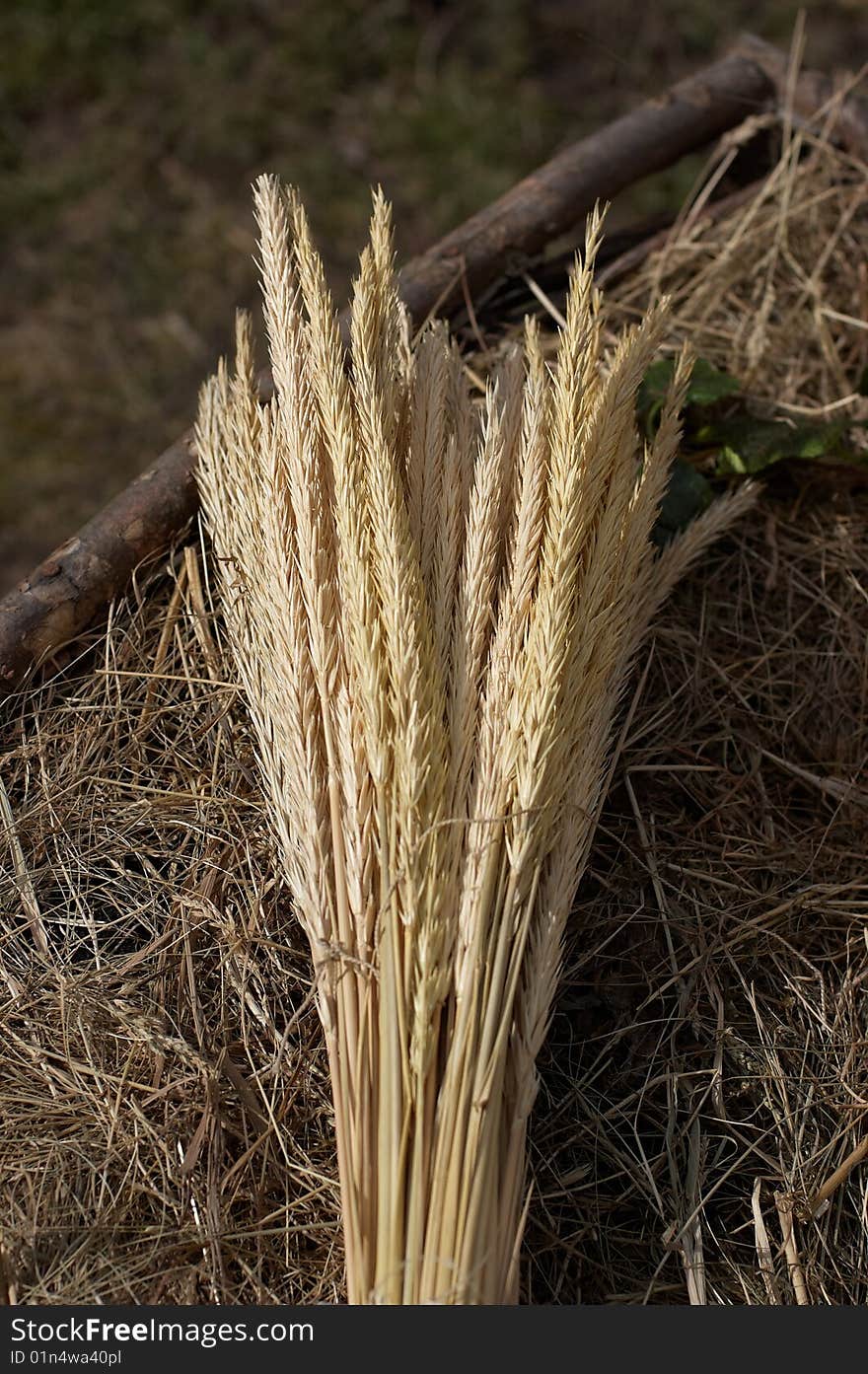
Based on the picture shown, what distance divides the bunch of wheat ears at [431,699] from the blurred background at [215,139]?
5.65 feet

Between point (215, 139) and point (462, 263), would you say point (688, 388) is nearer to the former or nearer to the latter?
point (462, 263)

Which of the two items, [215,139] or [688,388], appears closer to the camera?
[688,388]

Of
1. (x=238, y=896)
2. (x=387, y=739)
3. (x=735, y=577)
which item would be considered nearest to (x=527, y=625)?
(x=387, y=739)

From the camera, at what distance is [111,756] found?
1.79 m

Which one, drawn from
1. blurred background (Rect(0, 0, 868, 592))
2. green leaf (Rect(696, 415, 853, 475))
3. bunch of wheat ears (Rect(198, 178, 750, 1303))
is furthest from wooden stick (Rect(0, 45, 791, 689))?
blurred background (Rect(0, 0, 868, 592))

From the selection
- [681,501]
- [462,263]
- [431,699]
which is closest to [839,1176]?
[431,699]

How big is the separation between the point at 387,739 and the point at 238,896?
45cm

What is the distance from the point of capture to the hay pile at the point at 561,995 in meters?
1.44

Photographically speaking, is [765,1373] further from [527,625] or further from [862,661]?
[862,661]

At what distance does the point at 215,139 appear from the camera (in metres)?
3.50

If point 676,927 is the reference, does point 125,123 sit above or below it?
above

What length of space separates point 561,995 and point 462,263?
137 cm

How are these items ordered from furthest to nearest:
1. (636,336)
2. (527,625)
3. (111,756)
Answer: (111,756) < (636,336) < (527,625)

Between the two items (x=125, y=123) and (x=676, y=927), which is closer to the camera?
(x=676, y=927)
